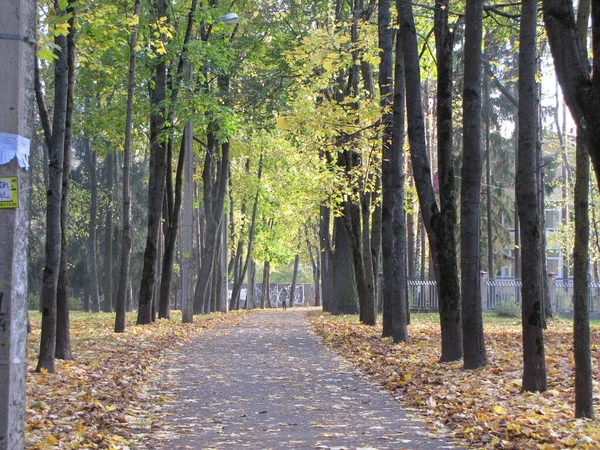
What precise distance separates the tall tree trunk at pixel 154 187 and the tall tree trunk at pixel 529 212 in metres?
15.3

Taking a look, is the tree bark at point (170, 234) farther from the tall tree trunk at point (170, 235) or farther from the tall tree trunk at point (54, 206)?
the tall tree trunk at point (54, 206)

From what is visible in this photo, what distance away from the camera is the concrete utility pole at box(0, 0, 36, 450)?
15.9 feet

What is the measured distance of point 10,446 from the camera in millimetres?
4812

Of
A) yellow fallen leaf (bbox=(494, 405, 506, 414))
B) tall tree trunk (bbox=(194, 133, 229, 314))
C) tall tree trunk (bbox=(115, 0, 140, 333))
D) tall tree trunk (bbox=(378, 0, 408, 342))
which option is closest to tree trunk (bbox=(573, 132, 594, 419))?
yellow fallen leaf (bbox=(494, 405, 506, 414))

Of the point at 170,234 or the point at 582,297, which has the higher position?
the point at 170,234

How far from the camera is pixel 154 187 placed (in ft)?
77.8

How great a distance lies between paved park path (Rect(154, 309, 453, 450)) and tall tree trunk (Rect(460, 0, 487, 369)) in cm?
187

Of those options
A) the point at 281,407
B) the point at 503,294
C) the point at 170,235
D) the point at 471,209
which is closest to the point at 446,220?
the point at 471,209

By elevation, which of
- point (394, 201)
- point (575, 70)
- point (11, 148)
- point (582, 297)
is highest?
point (394, 201)

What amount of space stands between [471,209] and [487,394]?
376cm

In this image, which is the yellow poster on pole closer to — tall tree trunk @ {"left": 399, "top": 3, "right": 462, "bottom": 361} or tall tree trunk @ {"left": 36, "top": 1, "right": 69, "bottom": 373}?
tall tree trunk @ {"left": 36, "top": 1, "right": 69, "bottom": 373}

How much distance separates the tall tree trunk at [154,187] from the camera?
23578 millimetres

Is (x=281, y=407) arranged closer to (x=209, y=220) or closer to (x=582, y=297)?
(x=582, y=297)

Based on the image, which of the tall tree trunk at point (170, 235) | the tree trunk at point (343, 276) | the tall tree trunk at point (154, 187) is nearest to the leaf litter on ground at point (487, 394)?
the tall tree trunk at point (154, 187)
